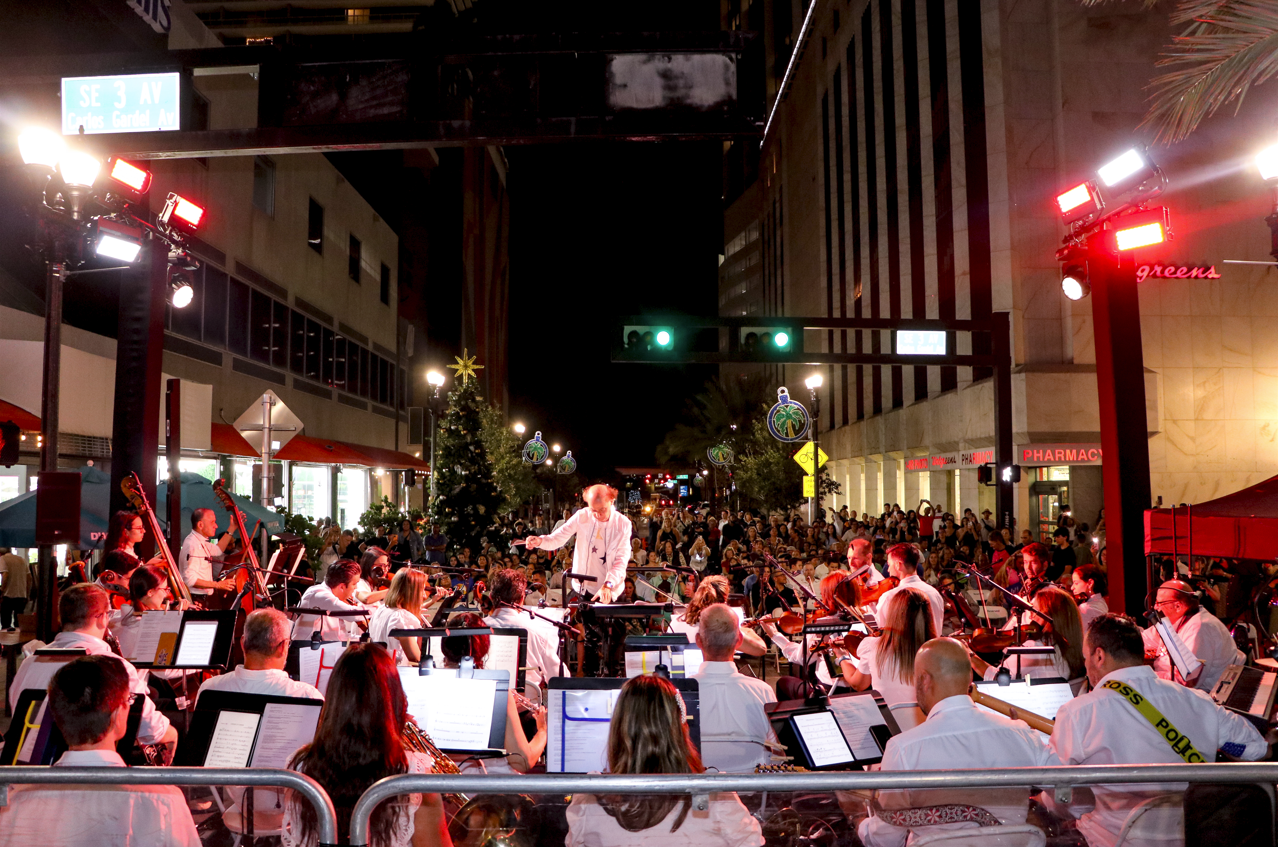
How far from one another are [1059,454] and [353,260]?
24.6 metres

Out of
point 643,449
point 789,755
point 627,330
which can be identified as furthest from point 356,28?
point 643,449

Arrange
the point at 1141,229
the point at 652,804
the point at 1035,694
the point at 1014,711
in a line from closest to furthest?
the point at 652,804 → the point at 1014,711 → the point at 1035,694 → the point at 1141,229

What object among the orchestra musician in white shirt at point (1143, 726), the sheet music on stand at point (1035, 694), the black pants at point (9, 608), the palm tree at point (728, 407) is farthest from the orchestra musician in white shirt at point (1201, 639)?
the palm tree at point (728, 407)

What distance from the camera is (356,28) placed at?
41031 mm

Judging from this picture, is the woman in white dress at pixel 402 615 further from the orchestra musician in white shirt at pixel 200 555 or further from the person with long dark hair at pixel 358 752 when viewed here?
the orchestra musician in white shirt at pixel 200 555

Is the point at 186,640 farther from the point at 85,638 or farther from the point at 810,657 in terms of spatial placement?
the point at 810,657

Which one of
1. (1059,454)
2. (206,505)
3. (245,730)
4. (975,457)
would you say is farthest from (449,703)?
(975,457)

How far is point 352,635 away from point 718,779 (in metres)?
6.51

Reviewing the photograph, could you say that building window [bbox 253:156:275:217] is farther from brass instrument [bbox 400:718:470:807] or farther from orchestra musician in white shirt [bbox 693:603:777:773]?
brass instrument [bbox 400:718:470:807]

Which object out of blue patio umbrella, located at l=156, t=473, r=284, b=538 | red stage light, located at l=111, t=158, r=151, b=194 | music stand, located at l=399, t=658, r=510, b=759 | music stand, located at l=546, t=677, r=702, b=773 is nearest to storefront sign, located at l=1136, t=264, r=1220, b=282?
blue patio umbrella, located at l=156, t=473, r=284, b=538

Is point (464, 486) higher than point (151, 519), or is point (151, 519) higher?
point (464, 486)

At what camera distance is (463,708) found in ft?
16.1

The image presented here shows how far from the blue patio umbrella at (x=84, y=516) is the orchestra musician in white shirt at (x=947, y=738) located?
1014cm

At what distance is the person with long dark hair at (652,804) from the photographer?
3.38 metres
